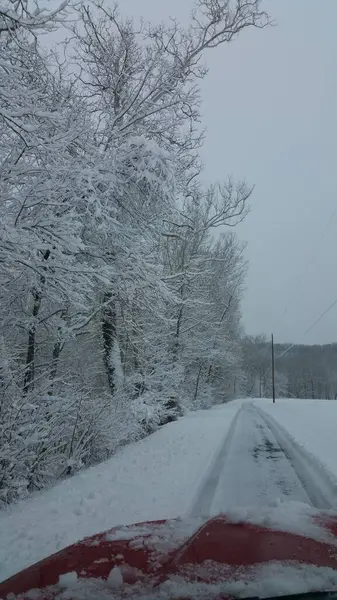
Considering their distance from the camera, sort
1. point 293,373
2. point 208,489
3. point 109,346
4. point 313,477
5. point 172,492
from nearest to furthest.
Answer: point 172,492
point 208,489
point 313,477
point 109,346
point 293,373

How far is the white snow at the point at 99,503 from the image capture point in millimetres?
5220

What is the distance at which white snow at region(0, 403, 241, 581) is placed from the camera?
5.22 metres

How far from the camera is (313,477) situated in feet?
29.2

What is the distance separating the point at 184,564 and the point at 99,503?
4.83m

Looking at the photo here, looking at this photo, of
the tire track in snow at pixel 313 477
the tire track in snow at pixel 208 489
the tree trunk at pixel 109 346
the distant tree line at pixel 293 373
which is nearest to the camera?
the tire track in snow at pixel 208 489

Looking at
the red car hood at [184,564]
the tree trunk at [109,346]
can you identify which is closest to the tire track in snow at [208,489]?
the red car hood at [184,564]

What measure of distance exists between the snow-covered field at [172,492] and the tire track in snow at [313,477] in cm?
1

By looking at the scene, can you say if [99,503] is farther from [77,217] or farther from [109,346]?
[109,346]

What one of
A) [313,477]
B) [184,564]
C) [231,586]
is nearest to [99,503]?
[313,477]

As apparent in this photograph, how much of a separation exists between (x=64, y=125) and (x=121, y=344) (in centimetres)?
1194

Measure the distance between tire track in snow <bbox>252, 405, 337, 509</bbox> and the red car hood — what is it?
438cm

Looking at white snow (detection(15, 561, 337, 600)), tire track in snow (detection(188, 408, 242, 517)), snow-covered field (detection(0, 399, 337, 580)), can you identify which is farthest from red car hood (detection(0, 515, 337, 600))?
tire track in snow (detection(188, 408, 242, 517))

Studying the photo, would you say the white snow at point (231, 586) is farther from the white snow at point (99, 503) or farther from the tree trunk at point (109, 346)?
the tree trunk at point (109, 346)

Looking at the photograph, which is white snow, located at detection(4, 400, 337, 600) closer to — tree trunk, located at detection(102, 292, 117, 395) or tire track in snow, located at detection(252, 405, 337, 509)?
tire track in snow, located at detection(252, 405, 337, 509)
